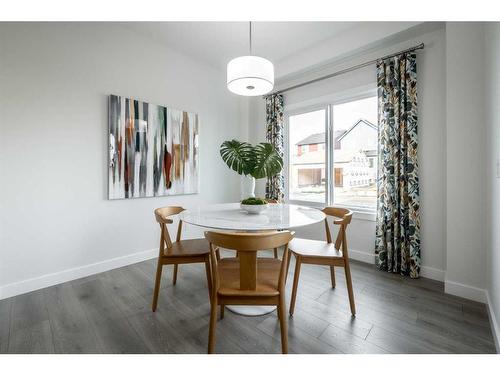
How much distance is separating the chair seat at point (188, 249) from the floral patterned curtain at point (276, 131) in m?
1.84

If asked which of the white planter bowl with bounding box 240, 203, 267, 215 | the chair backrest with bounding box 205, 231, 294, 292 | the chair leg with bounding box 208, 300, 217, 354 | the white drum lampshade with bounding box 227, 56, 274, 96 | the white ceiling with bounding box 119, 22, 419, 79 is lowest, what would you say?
the chair leg with bounding box 208, 300, 217, 354

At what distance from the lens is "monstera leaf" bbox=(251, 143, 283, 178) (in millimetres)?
1890

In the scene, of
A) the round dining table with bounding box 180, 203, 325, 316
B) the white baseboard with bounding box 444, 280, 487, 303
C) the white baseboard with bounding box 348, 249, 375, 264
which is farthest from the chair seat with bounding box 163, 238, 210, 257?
the white baseboard with bounding box 444, 280, 487, 303

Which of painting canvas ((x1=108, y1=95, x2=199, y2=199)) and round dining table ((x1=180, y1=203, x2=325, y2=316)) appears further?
painting canvas ((x1=108, y1=95, x2=199, y2=199))

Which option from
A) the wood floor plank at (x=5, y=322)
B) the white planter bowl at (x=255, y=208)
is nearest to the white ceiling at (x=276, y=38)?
the white planter bowl at (x=255, y=208)

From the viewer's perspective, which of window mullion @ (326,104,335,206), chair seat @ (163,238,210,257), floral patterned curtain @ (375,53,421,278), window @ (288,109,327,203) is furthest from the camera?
window @ (288,109,327,203)

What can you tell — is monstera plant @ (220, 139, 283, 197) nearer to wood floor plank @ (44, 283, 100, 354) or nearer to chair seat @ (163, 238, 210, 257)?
chair seat @ (163, 238, 210, 257)

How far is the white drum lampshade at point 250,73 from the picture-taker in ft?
5.89

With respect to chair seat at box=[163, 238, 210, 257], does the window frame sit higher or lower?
higher

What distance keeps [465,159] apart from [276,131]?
7.39ft

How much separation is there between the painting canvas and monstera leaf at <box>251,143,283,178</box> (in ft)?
5.14

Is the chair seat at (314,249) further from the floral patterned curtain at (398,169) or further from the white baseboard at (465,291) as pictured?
the white baseboard at (465,291)
